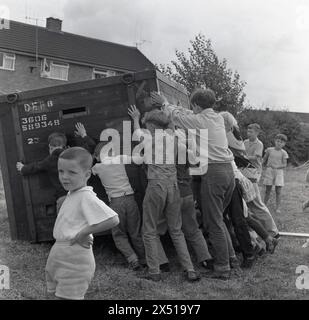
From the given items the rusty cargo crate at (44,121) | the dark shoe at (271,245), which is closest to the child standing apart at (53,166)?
the rusty cargo crate at (44,121)

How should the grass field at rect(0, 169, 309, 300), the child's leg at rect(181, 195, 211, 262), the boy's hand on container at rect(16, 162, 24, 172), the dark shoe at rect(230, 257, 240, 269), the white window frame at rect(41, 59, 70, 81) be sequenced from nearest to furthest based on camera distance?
1. the grass field at rect(0, 169, 309, 300)
2. the child's leg at rect(181, 195, 211, 262)
3. the dark shoe at rect(230, 257, 240, 269)
4. the boy's hand on container at rect(16, 162, 24, 172)
5. the white window frame at rect(41, 59, 70, 81)

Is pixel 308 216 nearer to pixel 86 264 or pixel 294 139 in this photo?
pixel 86 264

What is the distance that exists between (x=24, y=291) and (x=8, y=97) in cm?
A: 234

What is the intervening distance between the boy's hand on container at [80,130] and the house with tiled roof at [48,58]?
2675cm

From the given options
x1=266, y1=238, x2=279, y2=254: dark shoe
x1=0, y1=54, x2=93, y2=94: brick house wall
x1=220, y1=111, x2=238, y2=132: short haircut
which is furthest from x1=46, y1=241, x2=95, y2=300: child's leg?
x1=0, y1=54, x2=93, y2=94: brick house wall

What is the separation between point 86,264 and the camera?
3293 millimetres

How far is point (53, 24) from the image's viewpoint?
35094 mm

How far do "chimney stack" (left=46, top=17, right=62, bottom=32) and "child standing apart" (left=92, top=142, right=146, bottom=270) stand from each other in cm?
3146

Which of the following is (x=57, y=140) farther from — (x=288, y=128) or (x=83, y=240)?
(x=288, y=128)

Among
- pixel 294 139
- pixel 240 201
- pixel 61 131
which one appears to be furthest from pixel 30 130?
pixel 294 139

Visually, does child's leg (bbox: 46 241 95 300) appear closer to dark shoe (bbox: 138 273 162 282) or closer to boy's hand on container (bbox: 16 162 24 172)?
dark shoe (bbox: 138 273 162 282)

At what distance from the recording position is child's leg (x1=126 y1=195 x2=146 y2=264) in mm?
5449

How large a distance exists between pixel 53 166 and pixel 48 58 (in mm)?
28727

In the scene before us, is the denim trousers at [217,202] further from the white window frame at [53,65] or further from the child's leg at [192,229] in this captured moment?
the white window frame at [53,65]
